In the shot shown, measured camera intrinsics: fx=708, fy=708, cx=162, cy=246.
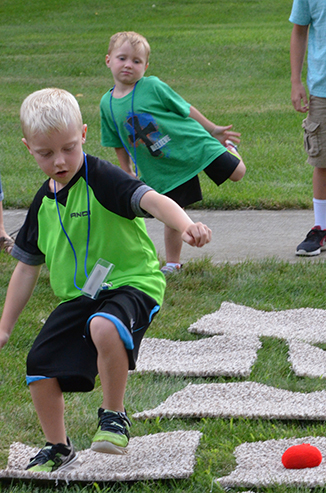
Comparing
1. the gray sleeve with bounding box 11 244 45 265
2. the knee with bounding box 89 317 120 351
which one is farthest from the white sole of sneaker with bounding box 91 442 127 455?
the gray sleeve with bounding box 11 244 45 265

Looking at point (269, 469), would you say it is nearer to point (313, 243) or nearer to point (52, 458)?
point (52, 458)

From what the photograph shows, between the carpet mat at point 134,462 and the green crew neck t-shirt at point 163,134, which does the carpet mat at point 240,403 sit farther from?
the green crew neck t-shirt at point 163,134

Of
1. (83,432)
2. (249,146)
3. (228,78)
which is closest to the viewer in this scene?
(83,432)

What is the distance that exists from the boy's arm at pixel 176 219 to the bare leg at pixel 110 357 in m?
0.40

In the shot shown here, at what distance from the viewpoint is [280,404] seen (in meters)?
2.86

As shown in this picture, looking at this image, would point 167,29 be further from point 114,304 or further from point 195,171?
point 114,304

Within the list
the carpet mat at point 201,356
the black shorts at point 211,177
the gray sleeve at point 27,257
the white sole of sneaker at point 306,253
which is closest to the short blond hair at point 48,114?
the gray sleeve at point 27,257

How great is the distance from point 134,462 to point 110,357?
422 mm

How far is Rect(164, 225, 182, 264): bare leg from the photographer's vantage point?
4676 millimetres

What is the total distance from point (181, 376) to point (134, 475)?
891 mm

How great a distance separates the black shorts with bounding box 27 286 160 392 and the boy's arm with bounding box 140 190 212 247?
13.0 inches

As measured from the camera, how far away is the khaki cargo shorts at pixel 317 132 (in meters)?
4.98

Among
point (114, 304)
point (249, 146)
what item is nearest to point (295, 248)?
point (114, 304)

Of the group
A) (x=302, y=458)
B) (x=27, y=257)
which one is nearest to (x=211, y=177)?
(x=27, y=257)
